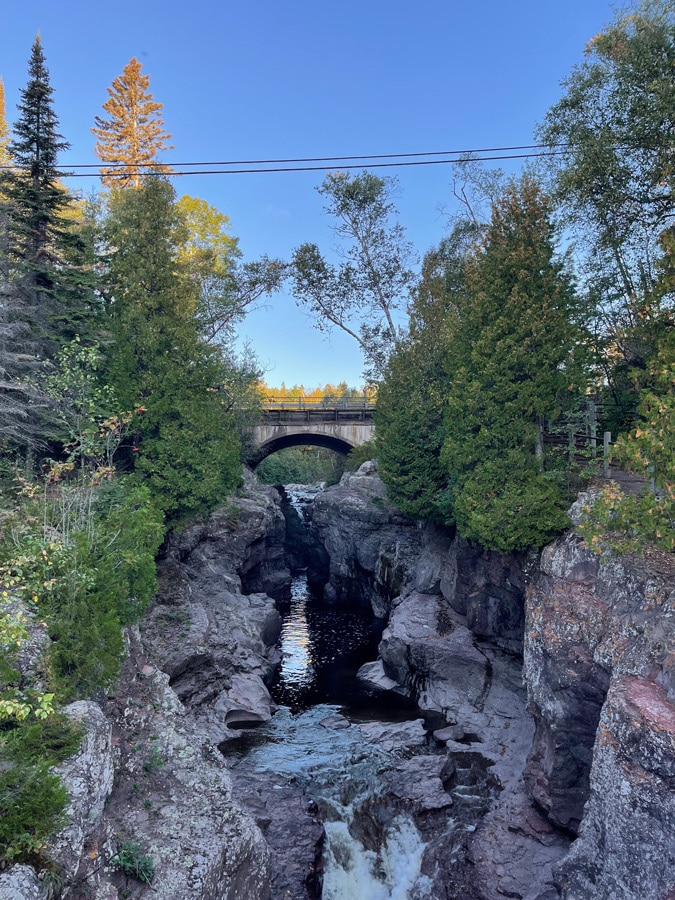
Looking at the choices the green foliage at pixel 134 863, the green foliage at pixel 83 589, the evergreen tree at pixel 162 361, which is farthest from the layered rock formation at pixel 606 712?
the evergreen tree at pixel 162 361

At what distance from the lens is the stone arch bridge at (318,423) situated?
122 feet

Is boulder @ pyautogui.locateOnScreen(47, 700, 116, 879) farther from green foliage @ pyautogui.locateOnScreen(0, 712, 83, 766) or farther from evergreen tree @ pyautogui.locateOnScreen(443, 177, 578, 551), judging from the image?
evergreen tree @ pyautogui.locateOnScreen(443, 177, 578, 551)

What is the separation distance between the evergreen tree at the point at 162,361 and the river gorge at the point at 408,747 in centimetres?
465

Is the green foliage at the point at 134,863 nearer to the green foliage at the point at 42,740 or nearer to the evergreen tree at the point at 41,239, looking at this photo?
the green foliage at the point at 42,740

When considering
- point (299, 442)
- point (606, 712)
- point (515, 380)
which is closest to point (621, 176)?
point (515, 380)

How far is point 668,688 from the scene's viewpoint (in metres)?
9.86

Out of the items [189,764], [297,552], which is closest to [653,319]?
[189,764]

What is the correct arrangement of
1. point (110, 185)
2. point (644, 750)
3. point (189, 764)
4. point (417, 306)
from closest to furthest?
point (644, 750)
point (189, 764)
point (417, 306)
point (110, 185)

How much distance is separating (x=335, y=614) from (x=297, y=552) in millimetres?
12646

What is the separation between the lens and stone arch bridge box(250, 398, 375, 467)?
37.3 m

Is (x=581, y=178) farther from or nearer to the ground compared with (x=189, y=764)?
farther from the ground

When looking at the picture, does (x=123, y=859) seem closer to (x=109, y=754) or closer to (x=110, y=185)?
(x=109, y=754)

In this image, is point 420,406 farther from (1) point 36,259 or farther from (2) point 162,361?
(1) point 36,259

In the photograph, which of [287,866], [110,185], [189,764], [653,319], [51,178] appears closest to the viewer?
[189,764]
